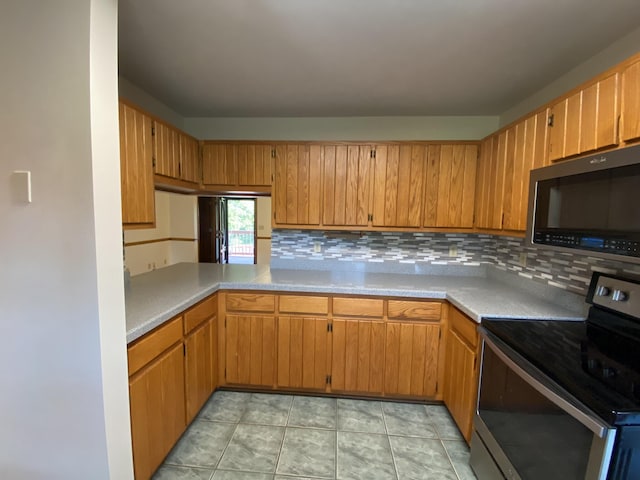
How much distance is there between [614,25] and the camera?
1423 millimetres

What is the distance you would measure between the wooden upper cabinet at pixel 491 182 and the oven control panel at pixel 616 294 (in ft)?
2.22

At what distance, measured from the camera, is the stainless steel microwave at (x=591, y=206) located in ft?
3.47

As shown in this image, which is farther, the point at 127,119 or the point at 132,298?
the point at 132,298

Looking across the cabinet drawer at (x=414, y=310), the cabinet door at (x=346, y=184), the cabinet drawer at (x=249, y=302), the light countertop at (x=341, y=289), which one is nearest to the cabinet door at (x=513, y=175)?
the light countertop at (x=341, y=289)

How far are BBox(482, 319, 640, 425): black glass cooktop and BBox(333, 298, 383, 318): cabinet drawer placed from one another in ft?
2.50

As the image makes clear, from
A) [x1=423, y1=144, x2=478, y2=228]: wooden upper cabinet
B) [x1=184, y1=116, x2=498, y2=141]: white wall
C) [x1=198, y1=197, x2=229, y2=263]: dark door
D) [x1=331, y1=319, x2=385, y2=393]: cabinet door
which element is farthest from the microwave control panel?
[x1=198, y1=197, x2=229, y2=263]: dark door

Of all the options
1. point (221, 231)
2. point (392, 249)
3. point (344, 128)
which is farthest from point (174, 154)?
point (221, 231)

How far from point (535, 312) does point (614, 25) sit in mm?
1483

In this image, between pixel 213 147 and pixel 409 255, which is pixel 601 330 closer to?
pixel 409 255

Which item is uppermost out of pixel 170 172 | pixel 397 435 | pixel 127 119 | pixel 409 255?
pixel 127 119

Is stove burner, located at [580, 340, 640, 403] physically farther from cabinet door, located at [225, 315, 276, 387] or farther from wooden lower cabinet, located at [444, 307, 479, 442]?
cabinet door, located at [225, 315, 276, 387]

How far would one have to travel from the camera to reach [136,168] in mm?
1739

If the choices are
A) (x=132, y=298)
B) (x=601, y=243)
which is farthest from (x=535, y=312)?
(x=132, y=298)

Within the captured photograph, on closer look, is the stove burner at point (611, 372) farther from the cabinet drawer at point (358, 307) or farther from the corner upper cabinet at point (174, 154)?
the corner upper cabinet at point (174, 154)
